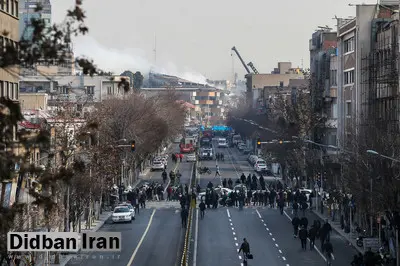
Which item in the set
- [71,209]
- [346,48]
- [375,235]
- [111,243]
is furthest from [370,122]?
[111,243]

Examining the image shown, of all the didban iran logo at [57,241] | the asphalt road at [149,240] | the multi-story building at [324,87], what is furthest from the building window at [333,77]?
the didban iran logo at [57,241]

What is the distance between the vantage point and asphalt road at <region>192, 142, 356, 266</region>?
1865 inches

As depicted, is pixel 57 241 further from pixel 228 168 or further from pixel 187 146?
pixel 187 146

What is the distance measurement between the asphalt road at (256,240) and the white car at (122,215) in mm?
3777

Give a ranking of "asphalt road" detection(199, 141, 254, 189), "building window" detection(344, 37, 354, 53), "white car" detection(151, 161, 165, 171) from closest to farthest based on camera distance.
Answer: "building window" detection(344, 37, 354, 53), "asphalt road" detection(199, 141, 254, 189), "white car" detection(151, 161, 165, 171)

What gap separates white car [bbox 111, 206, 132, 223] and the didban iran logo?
3786cm

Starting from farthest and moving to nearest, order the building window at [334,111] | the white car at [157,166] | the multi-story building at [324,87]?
the white car at [157,166] → the multi-story building at [324,87] → the building window at [334,111]

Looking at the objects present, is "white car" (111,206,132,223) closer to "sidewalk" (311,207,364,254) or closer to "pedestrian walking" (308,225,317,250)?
"sidewalk" (311,207,364,254)

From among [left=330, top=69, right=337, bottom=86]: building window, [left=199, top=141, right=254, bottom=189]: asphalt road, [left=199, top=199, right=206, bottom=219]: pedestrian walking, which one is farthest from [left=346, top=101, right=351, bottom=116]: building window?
[left=199, top=199, right=206, bottom=219]: pedestrian walking

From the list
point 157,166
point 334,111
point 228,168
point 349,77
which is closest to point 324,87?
point 334,111

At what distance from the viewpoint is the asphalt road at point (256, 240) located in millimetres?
47375

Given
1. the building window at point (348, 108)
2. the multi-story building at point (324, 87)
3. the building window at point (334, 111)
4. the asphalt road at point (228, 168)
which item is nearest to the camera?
the building window at point (348, 108)

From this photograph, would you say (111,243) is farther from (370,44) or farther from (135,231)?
(370,44)

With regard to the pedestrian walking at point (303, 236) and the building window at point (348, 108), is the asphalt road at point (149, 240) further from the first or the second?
the building window at point (348, 108)
